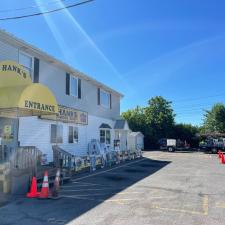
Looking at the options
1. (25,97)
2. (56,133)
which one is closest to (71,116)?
(56,133)

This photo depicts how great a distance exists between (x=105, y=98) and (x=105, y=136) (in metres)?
3.39

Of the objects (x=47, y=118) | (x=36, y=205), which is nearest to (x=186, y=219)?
(x=36, y=205)

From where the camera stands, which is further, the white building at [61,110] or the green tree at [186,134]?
the green tree at [186,134]

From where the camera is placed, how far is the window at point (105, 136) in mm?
25469

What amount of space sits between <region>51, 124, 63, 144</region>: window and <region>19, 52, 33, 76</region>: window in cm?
367

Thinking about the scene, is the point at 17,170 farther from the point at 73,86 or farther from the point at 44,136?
the point at 73,86

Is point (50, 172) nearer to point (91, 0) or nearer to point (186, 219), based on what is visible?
point (186, 219)

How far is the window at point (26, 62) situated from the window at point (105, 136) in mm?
10935

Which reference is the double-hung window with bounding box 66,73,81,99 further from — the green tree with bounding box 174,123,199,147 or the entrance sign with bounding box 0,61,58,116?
the green tree with bounding box 174,123,199,147

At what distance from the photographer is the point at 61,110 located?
719 inches

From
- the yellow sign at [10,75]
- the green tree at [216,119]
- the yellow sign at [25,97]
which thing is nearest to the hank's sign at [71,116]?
the yellow sign at [10,75]

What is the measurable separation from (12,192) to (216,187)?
25.2 ft

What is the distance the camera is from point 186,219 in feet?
23.6

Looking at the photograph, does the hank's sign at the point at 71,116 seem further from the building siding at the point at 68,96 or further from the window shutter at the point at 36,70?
the window shutter at the point at 36,70
